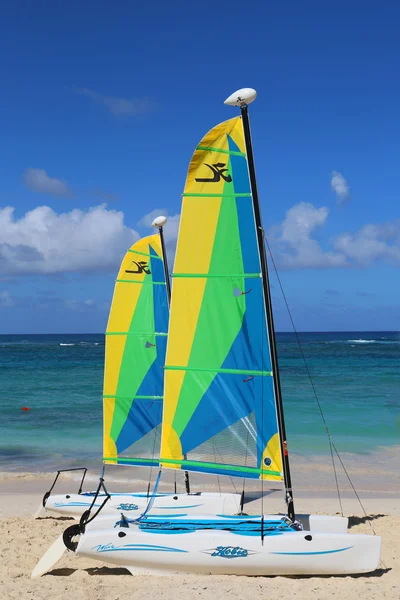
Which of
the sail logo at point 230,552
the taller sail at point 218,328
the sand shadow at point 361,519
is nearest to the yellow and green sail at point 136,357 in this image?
the taller sail at point 218,328

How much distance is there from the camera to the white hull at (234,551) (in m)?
7.18

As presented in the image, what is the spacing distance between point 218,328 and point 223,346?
0.25 metres

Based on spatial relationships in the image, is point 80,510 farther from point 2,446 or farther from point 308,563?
point 2,446

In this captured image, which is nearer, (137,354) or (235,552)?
(235,552)

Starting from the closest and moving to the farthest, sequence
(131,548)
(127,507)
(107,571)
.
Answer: (131,548) < (107,571) < (127,507)

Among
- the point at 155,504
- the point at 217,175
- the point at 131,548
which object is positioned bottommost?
the point at 155,504

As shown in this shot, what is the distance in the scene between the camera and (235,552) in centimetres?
728

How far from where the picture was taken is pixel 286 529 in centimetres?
752

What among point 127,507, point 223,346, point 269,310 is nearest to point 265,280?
point 269,310

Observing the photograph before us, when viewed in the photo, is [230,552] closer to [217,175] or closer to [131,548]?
[131,548]

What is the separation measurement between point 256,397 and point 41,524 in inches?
195

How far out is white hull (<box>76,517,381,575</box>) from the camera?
7184mm

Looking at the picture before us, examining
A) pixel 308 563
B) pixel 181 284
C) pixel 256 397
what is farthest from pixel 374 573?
pixel 181 284

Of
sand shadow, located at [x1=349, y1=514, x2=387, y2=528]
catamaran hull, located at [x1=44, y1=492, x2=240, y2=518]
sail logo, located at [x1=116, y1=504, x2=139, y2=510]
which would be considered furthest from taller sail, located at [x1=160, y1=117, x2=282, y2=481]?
sand shadow, located at [x1=349, y1=514, x2=387, y2=528]
